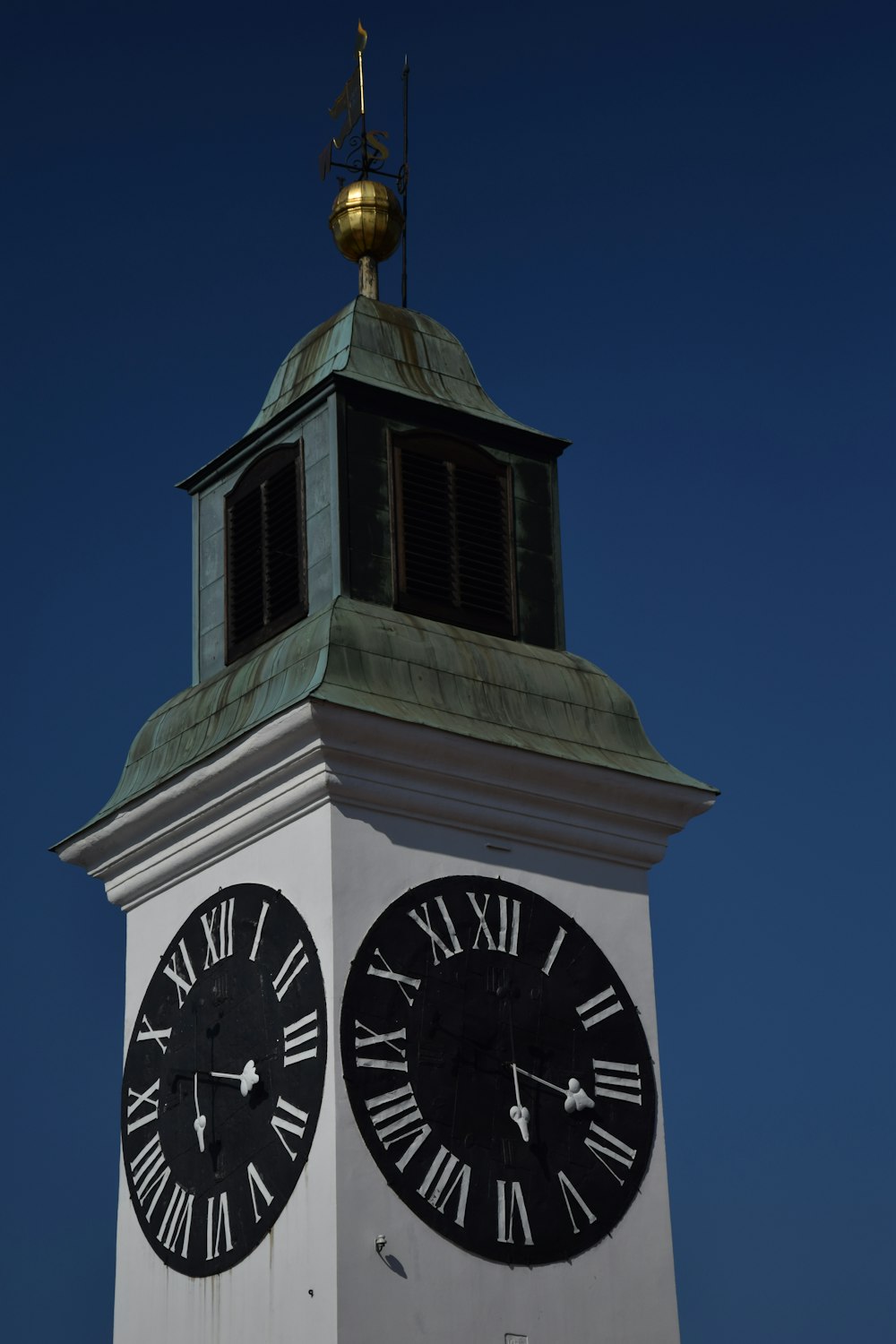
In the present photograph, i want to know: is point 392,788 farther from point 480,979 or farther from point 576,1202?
point 576,1202

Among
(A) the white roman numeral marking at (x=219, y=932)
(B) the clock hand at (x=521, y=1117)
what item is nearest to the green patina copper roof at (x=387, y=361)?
(A) the white roman numeral marking at (x=219, y=932)

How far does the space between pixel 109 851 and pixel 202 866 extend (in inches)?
41.4

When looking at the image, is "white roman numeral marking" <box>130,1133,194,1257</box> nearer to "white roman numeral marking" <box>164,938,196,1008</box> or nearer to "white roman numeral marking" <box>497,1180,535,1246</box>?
"white roman numeral marking" <box>164,938,196,1008</box>

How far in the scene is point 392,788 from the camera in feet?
67.9

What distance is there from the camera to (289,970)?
66.6 feet

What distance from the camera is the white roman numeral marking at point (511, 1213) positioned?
19938 millimetres

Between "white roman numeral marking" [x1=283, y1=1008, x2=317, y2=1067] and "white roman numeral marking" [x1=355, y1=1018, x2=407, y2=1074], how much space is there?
0.92 ft

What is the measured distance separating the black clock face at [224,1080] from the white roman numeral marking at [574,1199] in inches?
70.6

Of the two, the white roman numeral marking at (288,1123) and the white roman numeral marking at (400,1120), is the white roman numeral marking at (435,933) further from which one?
the white roman numeral marking at (288,1123)

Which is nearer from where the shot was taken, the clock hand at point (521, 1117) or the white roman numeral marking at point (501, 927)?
the clock hand at point (521, 1117)

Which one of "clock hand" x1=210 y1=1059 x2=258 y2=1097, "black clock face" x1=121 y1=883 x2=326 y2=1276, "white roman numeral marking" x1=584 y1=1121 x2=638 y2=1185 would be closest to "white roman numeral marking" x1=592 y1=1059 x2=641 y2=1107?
"white roman numeral marking" x1=584 y1=1121 x2=638 y2=1185

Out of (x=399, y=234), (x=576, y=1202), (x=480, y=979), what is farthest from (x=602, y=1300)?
Result: (x=399, y=234)

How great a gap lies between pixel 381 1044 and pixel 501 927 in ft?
4.70

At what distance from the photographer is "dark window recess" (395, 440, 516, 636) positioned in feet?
72.4
